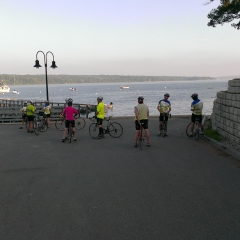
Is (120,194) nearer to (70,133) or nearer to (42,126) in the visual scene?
(70,133)

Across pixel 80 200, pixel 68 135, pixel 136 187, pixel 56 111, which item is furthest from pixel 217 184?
pixel 56 111

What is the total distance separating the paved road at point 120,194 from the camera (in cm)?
502

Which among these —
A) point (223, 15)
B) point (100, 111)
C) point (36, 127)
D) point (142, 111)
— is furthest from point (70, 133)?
point (223, 15)

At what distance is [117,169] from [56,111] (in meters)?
17.6

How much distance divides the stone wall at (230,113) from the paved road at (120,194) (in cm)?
90

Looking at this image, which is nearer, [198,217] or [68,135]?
[198,217]

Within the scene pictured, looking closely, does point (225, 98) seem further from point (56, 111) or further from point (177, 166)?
point (56, 111)

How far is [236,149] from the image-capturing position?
11016 mm

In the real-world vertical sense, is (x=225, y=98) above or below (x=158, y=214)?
above

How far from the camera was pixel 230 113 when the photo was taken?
12672 millimetres

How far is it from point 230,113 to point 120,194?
7064 mm

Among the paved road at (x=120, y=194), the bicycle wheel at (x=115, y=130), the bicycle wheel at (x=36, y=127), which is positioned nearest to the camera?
the paved road at (x=120, y=194)

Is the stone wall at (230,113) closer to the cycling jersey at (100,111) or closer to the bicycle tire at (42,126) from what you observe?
the cycling jersey at (100,111)

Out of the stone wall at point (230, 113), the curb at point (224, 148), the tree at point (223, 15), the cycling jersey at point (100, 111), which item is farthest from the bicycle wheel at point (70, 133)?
the tree at point (223, 15)
